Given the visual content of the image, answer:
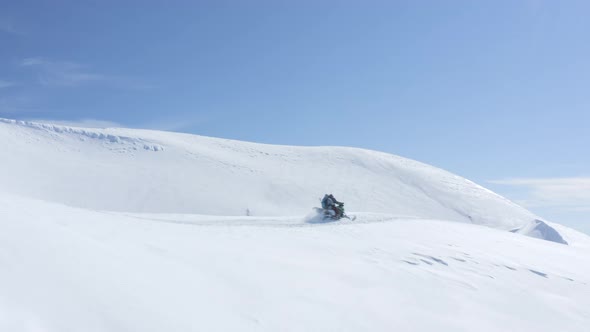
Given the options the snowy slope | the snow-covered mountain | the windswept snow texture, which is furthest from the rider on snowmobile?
the windswept snow texture

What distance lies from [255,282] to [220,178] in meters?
30.9

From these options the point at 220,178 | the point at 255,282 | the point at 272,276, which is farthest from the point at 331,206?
the point at 220,178

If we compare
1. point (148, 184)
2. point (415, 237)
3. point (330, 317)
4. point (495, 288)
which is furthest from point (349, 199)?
point (330, 317)

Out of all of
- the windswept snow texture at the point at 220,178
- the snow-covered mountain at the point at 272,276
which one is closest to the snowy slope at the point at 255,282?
the snow-covered mountain at the point at 272,276

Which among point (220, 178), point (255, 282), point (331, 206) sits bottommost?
point (255, 282)

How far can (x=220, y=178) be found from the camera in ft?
121

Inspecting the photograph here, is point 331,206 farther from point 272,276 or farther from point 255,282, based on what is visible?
point 255,282

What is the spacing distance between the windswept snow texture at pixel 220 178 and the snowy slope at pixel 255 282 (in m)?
21.4

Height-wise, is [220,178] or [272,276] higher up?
[220,178]

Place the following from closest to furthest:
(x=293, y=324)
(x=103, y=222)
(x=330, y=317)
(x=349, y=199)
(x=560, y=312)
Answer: (x=293, y=324), (x=330, y=317), (x=560, y=312), (x=103, y=222), (x=349, y=199)

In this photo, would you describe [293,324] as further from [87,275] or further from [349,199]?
[349,199]

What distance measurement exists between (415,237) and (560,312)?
523cm

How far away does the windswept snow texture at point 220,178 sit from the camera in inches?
1214

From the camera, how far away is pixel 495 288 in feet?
28.9
